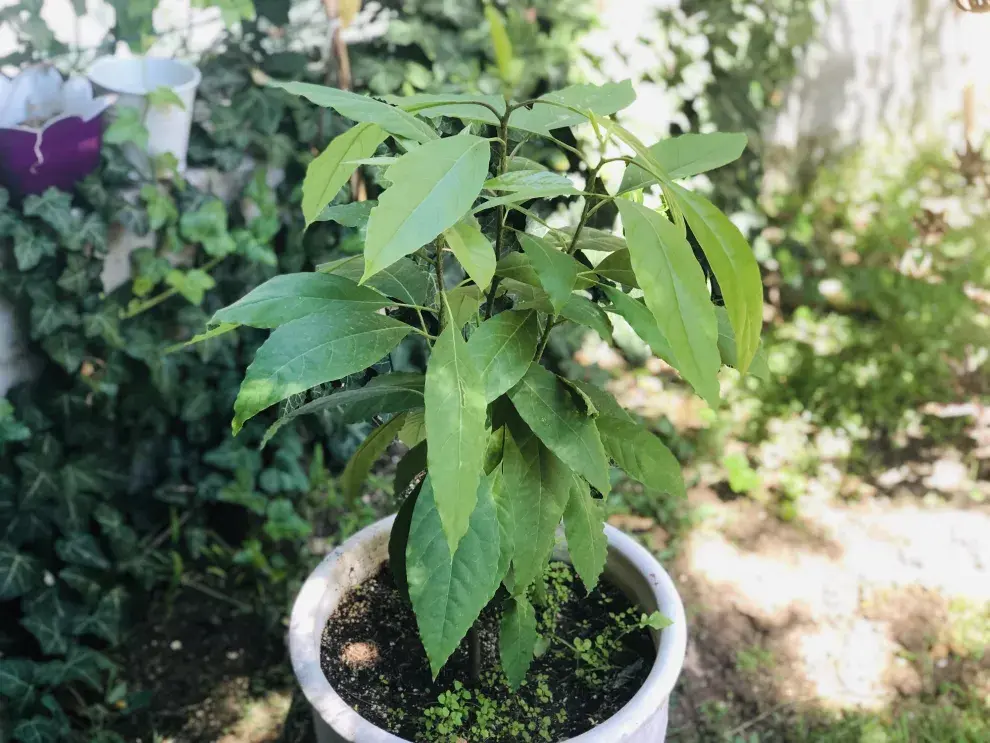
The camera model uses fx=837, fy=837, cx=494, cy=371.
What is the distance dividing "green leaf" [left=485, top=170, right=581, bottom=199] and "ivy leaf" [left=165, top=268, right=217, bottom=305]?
1.09m

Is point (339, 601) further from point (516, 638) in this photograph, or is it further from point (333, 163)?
point (333, 163)

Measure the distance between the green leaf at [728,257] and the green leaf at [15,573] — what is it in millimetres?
1556

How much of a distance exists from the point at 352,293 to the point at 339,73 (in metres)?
1.16

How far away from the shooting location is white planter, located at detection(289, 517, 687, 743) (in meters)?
1.07

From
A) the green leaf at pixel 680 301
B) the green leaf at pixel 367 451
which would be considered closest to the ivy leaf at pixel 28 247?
the green leaf at pixel 367 451

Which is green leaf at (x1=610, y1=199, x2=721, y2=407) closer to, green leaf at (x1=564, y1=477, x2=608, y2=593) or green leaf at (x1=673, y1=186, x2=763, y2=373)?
green leaf at (x1=673, y1=186, x2=763, y2=373)

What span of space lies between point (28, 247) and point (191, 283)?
32 centimetres

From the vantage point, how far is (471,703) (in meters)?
1.23

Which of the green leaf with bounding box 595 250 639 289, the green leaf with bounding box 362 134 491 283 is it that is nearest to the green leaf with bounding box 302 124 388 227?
the green leaf with bounding box 362 134 491 283

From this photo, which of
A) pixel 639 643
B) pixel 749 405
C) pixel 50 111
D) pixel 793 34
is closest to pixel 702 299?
pixel 639 643

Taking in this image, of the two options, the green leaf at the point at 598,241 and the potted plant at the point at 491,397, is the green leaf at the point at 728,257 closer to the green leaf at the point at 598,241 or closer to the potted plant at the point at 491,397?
the potted plant at the point at 491,397

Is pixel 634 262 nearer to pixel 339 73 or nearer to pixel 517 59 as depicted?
pixel 339 73

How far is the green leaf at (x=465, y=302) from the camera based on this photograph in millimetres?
1075

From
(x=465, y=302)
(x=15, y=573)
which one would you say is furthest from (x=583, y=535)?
(x=15, y=573)
